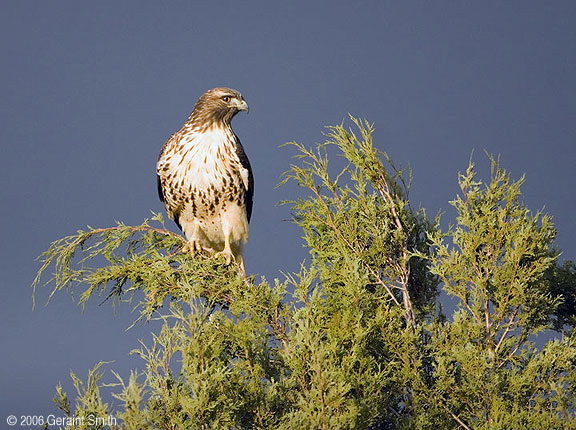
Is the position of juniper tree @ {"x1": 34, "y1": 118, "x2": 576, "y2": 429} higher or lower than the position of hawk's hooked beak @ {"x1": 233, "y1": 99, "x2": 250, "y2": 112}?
lower

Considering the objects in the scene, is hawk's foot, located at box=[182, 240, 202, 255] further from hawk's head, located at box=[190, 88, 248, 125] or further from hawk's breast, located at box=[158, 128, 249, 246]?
hawk's head, located at box=[190, 88, 248, 125]

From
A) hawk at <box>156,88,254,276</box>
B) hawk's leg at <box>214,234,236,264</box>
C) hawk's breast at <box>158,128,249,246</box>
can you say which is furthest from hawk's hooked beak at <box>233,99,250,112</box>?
hawk's leg at <box>214,234,236,264</box>

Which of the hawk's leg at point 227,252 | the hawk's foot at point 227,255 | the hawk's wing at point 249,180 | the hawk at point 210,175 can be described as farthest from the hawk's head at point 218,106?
the hawk's foot at point 227,255

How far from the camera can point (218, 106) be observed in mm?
7488

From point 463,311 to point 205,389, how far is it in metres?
2.11

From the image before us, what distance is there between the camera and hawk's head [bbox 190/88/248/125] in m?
7.41

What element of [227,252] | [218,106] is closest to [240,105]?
[218,106]

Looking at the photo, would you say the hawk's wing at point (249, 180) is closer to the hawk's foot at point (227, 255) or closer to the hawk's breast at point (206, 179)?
the hawk's breast at point (206, 179)

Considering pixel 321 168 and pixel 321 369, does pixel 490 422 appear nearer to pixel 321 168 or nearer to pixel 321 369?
pixel 321 369

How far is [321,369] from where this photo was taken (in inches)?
166

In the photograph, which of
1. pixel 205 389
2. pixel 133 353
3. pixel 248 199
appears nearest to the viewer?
pixel 205 389

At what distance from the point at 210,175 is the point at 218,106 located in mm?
781

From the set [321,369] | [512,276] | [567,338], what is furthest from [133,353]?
[567,338]

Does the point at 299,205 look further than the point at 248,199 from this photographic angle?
No
